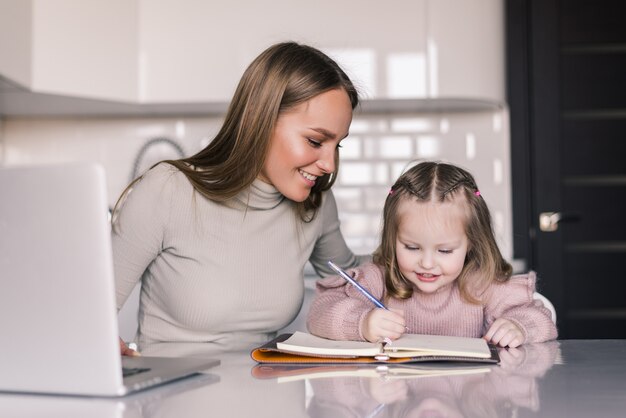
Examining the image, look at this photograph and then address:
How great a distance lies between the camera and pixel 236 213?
1.73m

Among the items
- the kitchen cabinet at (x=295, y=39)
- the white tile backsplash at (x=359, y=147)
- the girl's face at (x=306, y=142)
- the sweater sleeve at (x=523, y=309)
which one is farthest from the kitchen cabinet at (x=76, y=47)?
the sweater sleeve at (x=523, y=309)

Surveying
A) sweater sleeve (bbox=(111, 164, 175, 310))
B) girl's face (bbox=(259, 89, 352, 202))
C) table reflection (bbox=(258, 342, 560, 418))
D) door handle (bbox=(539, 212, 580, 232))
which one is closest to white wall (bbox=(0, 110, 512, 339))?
door handle (bbox=(539, 212, 580, 232))

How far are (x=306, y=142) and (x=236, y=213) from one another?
22 centimetres

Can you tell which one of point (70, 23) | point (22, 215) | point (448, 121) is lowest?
point (22, 215)

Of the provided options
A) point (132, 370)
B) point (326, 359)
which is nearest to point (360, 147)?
point (326, 359)

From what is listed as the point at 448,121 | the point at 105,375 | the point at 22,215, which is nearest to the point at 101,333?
the point at 105,375

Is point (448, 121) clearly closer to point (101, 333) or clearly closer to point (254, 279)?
point (254, 279)

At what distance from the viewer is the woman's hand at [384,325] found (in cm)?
136

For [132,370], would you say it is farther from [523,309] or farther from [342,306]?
[523,309]

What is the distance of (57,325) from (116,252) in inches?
26.2

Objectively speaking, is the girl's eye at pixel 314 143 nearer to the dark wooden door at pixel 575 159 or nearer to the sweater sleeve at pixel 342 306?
the sweater sleeve at pixel 342 306

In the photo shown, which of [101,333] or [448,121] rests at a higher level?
[448,121]

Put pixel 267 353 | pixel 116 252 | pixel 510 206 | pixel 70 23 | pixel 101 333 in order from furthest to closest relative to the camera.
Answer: pixel 510 206, pixel 70 23, pixel 116 252, pixel 267 353, pixel 101 333

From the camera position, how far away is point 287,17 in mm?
3178
